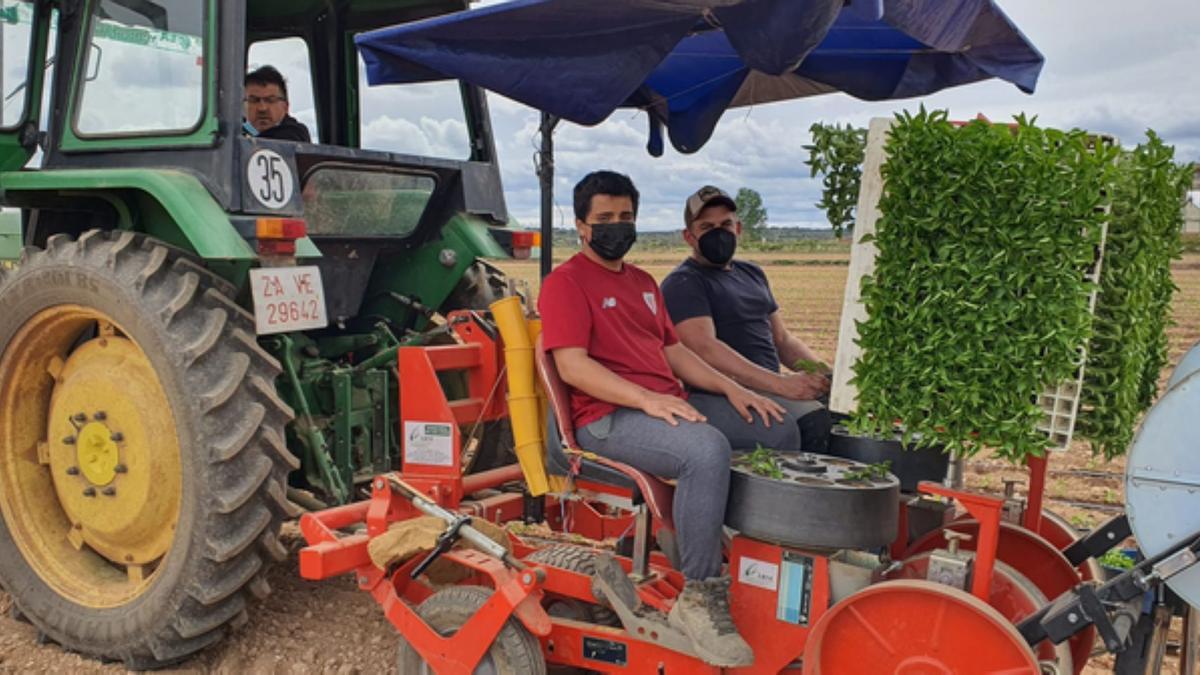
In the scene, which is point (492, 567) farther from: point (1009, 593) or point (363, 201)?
point (363, 201)

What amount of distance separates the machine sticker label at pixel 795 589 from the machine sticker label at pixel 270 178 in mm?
2287

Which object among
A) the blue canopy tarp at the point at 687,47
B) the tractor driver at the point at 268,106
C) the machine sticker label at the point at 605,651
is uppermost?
the blue canopy tarp at the point at 687,47

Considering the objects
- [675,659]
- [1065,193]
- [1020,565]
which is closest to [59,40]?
[675,659]

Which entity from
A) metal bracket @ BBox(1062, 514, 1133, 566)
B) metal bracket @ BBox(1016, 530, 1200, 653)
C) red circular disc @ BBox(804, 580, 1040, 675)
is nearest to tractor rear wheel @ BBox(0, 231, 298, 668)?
red circular disc @ BBox(804, 580, 1040, 675)

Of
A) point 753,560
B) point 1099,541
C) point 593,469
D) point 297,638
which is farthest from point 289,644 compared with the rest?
point 1099,541

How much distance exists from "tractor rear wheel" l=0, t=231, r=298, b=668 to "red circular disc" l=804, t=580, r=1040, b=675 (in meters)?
1.95

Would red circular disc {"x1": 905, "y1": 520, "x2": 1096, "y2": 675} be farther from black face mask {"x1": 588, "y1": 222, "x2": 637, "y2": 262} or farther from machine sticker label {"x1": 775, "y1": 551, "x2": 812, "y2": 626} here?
black face mask {"x1": 588, "y1": 222, "x2": 637, "y2": 262}

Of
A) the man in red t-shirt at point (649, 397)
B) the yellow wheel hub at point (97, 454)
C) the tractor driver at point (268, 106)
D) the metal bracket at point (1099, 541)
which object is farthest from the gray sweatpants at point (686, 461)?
the tractor driver at point (268, 106)

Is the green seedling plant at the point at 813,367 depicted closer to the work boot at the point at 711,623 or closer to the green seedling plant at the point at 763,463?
the green seedling plant at the point at 763,463

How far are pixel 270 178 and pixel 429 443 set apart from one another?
117 centimetres

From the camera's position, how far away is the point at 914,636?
2938 mm

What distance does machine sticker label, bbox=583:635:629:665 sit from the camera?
11.0ft

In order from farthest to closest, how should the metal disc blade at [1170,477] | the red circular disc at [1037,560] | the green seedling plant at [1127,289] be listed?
the red circular disc at [1037,560], the green seedling plant at [1127,289], the metal disc blade at [1170,477]

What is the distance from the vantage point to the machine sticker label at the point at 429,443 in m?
3.82
